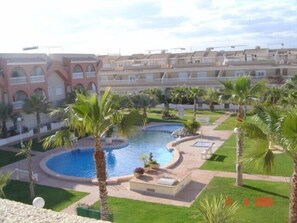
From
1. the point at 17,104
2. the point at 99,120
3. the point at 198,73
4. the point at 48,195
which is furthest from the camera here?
the point at 198,73

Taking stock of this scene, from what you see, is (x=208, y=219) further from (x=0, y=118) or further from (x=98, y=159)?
(x=0, y=118)

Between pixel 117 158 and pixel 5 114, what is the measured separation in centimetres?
1216

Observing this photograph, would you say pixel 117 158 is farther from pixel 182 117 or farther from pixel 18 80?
pixel 182 117

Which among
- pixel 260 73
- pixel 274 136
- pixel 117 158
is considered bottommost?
pixel 117 158

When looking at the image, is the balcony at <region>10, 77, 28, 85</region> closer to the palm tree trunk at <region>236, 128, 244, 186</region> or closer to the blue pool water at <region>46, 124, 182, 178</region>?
the blue pool water at <region>46, 124, 182, 178</region>

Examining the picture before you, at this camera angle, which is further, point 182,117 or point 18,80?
point 182,117

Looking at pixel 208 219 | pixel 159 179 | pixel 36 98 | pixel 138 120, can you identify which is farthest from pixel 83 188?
pixel 36 98

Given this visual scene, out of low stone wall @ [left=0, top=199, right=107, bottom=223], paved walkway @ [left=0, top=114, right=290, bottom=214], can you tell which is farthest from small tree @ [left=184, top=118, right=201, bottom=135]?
low stone wall @ [left=0, top=199, right=107, bottom=223]

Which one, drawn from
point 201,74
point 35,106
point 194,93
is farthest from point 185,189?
point 201,74

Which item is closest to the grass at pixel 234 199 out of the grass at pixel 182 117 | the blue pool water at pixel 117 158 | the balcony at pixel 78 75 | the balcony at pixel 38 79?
the blue pool water at pixel 117 158

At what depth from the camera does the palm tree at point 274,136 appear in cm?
1017

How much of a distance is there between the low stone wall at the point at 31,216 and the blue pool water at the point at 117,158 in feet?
43.3

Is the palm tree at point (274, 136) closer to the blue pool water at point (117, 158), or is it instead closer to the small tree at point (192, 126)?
the blue pool water at point (117, 158)

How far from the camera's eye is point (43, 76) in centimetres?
3956
